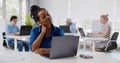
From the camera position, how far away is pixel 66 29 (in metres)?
6.86

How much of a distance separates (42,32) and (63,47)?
1.53 feet

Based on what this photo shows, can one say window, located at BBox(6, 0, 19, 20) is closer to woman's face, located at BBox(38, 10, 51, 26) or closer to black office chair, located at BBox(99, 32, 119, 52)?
black office chair, located at BBox(99, 32, 119, 52)

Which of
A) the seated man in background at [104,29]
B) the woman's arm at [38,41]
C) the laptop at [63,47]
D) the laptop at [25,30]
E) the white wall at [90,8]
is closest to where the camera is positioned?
the laptop at [63,47]

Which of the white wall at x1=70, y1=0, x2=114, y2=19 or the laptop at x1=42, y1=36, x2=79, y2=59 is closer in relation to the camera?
the laptop at x1=42, y1=36, x2=79, y2=59

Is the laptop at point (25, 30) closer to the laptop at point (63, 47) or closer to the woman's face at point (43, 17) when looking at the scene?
the woman's face at point (43, 17)

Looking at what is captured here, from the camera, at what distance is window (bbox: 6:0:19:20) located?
8815 millimetres

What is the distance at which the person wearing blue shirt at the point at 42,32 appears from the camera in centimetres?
207

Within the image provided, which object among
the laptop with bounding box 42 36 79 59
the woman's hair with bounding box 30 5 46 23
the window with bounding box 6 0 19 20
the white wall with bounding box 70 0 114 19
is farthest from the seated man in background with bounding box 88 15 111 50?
the window with bounding box 6 0 19 20

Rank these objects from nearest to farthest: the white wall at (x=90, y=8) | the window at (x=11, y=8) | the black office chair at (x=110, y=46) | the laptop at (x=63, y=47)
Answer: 1. the laptop at (x=63, y=47)
2. the black office chair at (x=110, y=46)
3. the white wall at (x=90, y=8)
4. the window at (x=11, y=8)

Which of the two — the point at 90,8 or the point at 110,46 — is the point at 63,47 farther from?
the point at 90,8

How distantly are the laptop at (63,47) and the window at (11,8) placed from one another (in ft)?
23.9

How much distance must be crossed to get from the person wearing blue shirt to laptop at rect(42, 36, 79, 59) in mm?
274

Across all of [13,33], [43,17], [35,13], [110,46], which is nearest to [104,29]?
[110,46]

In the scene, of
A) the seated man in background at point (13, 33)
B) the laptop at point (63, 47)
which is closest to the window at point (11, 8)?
the seated man in background at point (13, 33)
